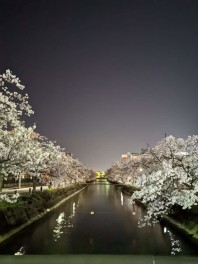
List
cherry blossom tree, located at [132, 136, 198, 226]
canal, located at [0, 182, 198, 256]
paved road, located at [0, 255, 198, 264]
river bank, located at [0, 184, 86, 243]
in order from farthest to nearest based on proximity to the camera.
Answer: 1. river bank, located at [0, 184, 86, 243]
2. canal, located at [0, 182, 198, 256]
3. cherry blossom tree, located at [132, 136, 198, 226]
4. paved road, located at [0, 255, 198, 264]

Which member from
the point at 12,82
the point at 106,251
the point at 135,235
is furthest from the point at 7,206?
the point at 12,82

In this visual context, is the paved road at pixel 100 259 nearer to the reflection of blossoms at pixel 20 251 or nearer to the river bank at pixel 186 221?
the reflection of blossoms at pixel 20 251

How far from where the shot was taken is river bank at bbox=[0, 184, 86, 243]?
22188 mm

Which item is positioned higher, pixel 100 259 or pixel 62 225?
pixel 100 259

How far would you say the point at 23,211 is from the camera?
26625 millimetres

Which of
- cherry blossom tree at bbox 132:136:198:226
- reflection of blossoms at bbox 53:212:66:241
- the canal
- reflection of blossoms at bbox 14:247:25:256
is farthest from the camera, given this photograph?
reflection of blossoms at bbox 53:212:66:241

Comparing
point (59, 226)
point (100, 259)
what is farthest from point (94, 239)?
point (100, 259)

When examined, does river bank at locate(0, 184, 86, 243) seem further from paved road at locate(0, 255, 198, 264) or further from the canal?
paved road at locate(0, 255, 198, 264)

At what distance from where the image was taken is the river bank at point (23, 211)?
22.2 m

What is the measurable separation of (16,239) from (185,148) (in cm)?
1582

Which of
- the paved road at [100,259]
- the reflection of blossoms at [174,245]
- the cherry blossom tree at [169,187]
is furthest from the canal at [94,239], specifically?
the paved road at [100,259]

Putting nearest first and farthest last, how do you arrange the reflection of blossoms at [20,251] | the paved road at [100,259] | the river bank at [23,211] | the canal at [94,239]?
1. the paved road at [100,259]
2. the reflection of blossoms at [20,251]
3. the canal at [94,239]
4. the river bank at [23,211]

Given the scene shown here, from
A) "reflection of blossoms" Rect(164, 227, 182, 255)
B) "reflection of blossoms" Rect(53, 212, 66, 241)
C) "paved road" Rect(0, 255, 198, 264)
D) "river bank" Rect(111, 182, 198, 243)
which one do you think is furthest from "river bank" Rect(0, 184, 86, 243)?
"river bank" Rect(111, 182, 198, 243)

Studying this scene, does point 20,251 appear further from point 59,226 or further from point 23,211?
point 59,226
